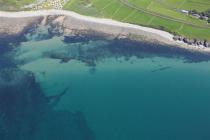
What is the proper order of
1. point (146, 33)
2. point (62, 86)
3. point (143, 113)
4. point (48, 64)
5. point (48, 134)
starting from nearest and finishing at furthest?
point (48, 134) → point (143, 113) → point (62, 86) → point (48, 64) → point (146, 33)

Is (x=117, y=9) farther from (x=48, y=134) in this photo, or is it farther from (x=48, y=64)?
(x=48, y=134)

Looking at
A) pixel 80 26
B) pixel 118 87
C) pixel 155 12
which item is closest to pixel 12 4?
pixel 80 26

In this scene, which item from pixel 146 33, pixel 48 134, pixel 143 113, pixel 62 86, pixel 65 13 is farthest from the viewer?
pixel 65 13

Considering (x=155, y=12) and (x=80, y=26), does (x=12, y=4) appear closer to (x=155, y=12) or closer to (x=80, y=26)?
(x=80, y=26)

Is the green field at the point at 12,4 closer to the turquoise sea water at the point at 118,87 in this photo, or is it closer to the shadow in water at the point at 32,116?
the turquoise sea water at the point at 118,87

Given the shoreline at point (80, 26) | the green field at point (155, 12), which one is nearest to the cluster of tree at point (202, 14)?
the green field at point (155, 12)

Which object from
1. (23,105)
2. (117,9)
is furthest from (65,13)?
(23,105)

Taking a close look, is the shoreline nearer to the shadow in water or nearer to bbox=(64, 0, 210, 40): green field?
bbox=(64, 0, 210, 40): green field
